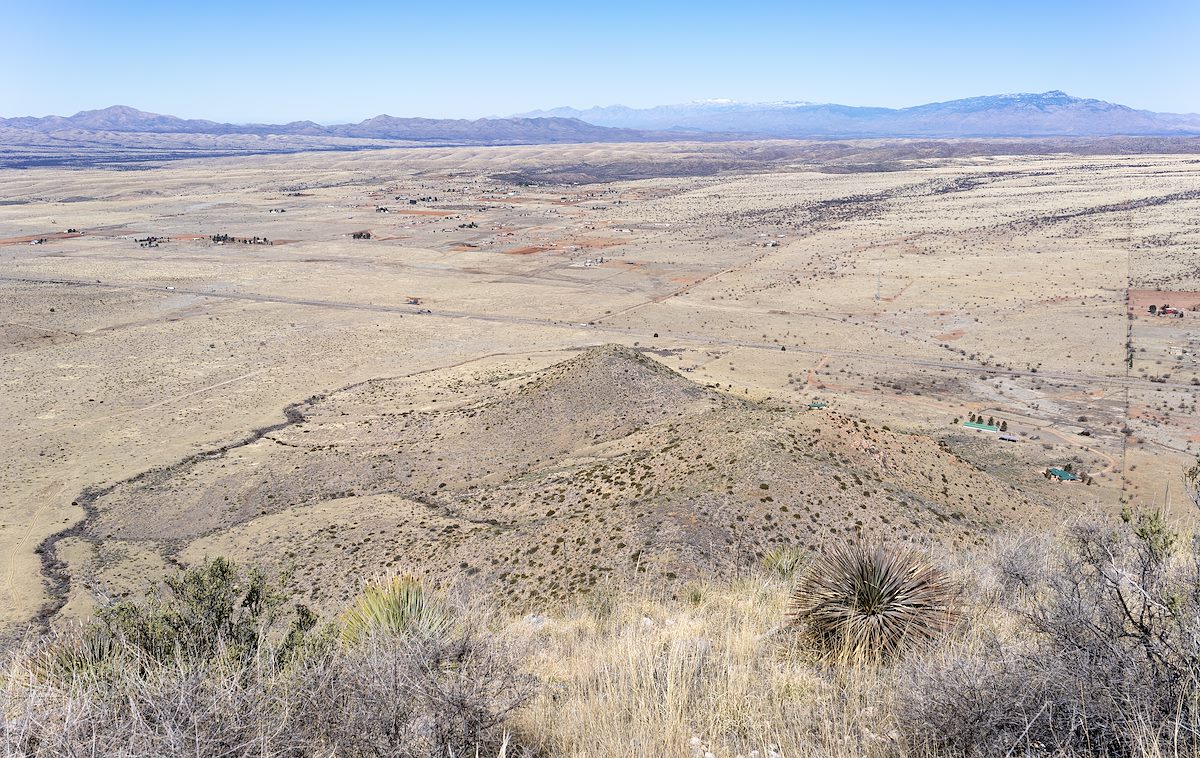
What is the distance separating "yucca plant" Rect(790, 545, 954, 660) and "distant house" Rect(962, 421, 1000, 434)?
23.5 m

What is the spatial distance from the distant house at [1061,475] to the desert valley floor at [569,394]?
26.4 inches

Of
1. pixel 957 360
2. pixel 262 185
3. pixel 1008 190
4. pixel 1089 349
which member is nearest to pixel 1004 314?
pixel 1089 349

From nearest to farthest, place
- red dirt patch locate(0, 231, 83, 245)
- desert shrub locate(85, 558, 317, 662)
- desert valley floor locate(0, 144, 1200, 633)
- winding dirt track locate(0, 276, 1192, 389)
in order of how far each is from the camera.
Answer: desert shrub locate(85, 558, 317, 662)
desert valley floor locate(0, 144, 1200, 633)
winding dirt track locate(0, 276, 1192, 389)
red dirt patch locate(0, 231, 83, 245)

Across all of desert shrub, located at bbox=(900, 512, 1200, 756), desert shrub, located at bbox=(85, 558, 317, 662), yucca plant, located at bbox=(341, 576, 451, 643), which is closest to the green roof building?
desert shrub, located at bbox=(900, 512, 1200, 756)

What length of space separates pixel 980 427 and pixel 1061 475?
5168 mm

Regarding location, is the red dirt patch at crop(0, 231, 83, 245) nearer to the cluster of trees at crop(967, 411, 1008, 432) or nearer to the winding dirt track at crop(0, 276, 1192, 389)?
the winding dirt track at crop(0, 276, 1192, 389)

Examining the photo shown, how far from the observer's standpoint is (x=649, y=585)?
12.9 m

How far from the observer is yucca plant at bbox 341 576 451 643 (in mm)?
7324

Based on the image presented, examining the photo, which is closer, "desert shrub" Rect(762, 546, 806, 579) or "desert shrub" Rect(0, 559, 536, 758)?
"desert shrub" Rect(0, 559, 536, 758)

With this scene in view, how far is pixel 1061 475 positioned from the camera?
23953 mm

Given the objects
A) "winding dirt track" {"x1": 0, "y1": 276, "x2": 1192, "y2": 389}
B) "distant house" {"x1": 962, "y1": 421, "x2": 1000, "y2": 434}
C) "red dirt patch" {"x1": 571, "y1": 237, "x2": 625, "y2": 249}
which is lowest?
"distant house" {"x1": 962, "y1": 421, "x2": 1000, "y2": 434}

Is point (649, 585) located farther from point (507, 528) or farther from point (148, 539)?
point (148, 539)

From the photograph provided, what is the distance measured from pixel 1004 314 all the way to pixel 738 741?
51.2 meters

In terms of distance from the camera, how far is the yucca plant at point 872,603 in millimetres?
6953
